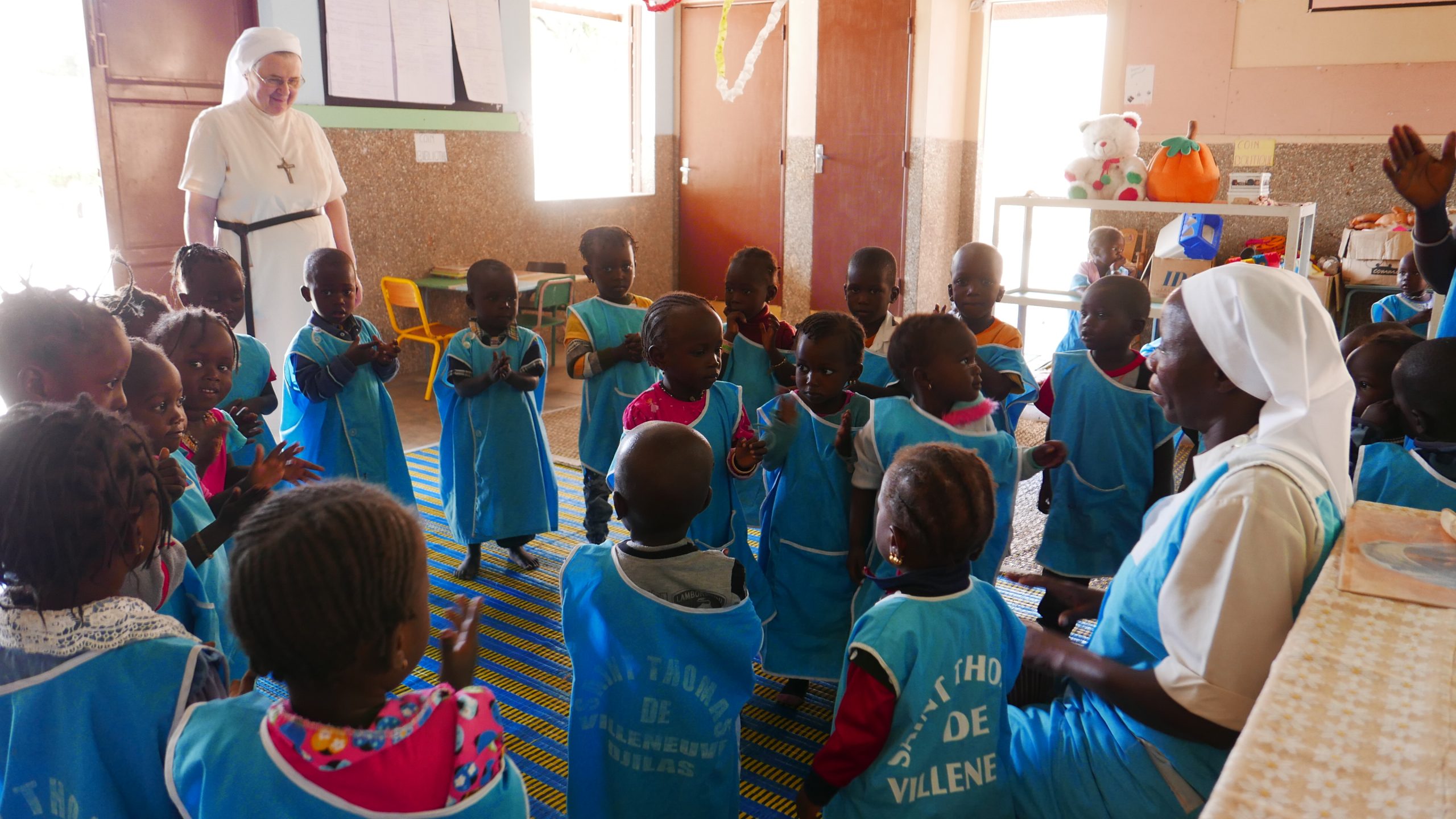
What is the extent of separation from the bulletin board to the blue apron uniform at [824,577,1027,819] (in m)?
5.57

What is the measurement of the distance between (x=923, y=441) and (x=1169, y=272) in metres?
3.20

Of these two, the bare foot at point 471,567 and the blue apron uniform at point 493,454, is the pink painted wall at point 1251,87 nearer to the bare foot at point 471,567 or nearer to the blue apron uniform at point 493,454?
the blue apron uniform at point 493,454

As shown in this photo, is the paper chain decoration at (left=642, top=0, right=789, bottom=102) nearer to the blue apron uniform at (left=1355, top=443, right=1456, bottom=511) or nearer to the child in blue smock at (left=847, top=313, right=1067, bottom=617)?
the child in blue smock at (left=847, top=313, right=1067, bottom=617)

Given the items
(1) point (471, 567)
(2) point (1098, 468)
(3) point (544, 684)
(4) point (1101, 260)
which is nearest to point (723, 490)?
(3) point (544, 684)

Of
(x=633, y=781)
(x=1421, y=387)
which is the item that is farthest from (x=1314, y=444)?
(x=633, y=781)

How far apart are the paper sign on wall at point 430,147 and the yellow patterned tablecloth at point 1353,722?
20.6ft

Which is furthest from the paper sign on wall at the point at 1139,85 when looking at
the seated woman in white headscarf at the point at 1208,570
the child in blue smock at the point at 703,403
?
the seated woman in white headscarf at the point at 1208,570

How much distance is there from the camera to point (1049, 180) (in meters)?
10.7

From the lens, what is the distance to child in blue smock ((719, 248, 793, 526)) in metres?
3.09

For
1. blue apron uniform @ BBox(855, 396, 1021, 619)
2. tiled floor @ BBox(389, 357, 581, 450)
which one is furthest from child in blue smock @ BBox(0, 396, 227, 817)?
tiled floor @ BBox(389, 357, 581, 450)

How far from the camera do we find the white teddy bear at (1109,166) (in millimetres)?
4469

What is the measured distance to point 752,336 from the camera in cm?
320

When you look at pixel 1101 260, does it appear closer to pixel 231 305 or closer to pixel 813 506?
pixel 813 506

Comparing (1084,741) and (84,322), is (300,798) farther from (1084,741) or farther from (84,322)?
(84,322)
